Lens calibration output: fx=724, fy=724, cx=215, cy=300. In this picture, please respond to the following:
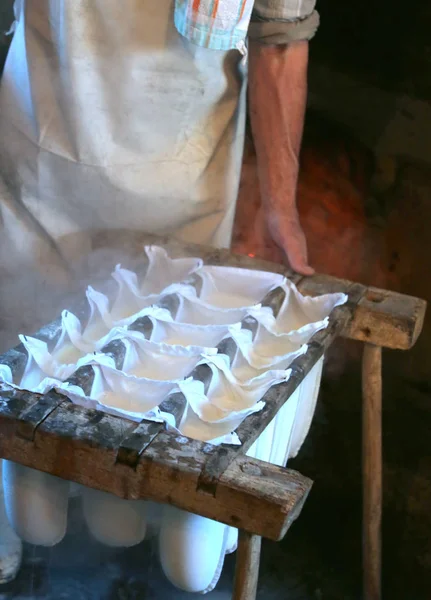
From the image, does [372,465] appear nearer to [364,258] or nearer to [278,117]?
[364,258]

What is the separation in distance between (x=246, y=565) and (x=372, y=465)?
25.0 inches

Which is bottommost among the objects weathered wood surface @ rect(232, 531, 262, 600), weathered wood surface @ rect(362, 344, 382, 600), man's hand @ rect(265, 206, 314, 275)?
weathered wood surface @ rect(362, 344, 382, 600)

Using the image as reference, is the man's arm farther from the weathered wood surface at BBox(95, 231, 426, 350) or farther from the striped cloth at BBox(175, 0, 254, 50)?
the striped cloth at BBox(175, 0, 254, 50)

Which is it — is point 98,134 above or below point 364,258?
above

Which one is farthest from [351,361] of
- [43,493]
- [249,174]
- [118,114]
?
[43,493]


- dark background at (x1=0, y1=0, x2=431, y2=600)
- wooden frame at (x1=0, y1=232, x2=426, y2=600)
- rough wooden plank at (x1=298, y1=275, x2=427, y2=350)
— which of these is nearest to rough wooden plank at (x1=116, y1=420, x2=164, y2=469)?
wooden frame at (x1=0, y1=232, x2=426, y2=600)

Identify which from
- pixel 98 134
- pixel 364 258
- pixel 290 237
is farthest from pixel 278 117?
pixel 364 258

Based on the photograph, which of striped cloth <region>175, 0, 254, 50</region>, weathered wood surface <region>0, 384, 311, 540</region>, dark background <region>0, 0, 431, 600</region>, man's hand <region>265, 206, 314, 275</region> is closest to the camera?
weathered wood surface <region>0, 384, 311, 540</region>

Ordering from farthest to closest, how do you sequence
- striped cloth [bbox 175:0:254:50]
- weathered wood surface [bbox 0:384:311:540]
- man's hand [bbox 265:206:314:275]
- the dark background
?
1. the dark background
2. man's hand [bbox 265:206:314:275]
3. striped cloth [bbox 175:0:254:50]
4. weathered wood surface [bbox 0:384:311:540]

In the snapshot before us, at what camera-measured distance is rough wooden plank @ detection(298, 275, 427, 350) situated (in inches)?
48.9

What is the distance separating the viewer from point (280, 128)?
143cm

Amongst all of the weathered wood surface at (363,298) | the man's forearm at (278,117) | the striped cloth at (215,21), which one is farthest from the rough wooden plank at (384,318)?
the striped cloth at (215,21)

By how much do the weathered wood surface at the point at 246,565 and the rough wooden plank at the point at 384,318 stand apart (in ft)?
1.64

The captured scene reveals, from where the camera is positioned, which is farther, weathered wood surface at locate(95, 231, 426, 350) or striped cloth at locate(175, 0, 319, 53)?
weathered wood surface at locate(95, 231, 426, 350)
